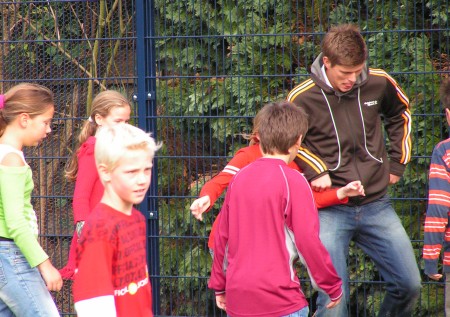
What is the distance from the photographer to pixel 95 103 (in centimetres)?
517

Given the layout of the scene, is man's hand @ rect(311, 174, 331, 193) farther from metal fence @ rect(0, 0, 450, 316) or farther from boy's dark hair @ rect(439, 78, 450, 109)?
metal fence @ rect(0, 0, 450, 316)

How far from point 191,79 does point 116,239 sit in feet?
10.8

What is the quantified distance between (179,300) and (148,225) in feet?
2.10

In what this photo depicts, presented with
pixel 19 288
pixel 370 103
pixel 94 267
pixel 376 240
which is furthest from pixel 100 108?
pixel 94 267

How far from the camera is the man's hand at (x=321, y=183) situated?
4444 mm

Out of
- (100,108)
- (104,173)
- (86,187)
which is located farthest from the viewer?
(100,108)

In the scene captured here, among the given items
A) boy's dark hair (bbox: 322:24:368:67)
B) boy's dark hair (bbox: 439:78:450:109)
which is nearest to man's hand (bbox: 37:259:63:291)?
boy's dark hair (bbox: 322:24:368:67)

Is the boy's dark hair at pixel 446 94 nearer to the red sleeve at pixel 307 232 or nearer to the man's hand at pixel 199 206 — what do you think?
the red sleeve at pixel 307 232

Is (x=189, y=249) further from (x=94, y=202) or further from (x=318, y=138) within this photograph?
(x=318, y=138)

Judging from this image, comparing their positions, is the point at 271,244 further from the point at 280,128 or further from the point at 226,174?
the point at 226,174

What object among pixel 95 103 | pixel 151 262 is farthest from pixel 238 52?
pixel 151 262

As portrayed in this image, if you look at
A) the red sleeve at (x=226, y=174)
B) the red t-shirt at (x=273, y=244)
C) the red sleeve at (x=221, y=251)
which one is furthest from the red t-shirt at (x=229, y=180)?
the red t-shirt at (x=273, y=244)

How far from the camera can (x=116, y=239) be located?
3.12 metres

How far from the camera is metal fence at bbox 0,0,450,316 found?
19.1 ft
